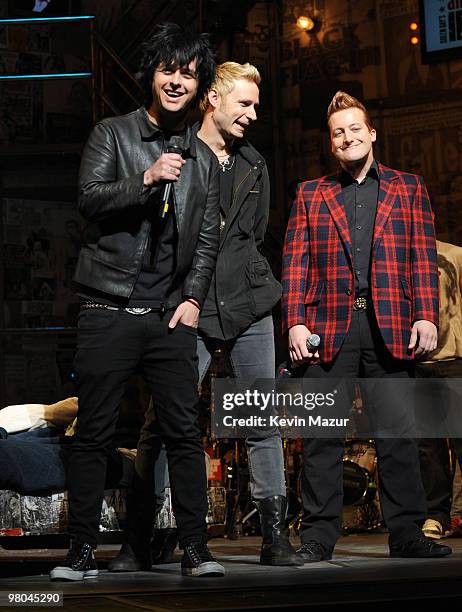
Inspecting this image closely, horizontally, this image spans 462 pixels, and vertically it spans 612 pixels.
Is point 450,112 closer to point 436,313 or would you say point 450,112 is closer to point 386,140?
point 386,140

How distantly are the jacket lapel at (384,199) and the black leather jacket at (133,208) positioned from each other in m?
0.72

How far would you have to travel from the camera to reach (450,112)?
960 centimetres

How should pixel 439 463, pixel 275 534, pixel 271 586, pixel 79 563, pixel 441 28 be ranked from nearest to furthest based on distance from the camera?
1. pixel 271 586
2. pixel 79 563
3. pixel 275 534
4. pixel 439 463
5. pixel 441 28

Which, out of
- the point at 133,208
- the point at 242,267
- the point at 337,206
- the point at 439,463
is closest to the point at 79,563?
the point at 133,208

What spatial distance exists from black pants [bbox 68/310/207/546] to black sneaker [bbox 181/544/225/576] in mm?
29

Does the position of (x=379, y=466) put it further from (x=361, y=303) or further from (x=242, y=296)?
(x=242, y=296)

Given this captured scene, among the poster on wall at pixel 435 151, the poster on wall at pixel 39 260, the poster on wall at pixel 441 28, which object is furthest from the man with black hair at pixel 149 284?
the poster on wall at pixel 441 28

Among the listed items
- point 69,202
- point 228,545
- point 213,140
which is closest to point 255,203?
→ point 213,140

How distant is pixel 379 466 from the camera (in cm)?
376

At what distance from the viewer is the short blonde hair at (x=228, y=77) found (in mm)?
3598

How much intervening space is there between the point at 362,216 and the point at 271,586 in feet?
5.22

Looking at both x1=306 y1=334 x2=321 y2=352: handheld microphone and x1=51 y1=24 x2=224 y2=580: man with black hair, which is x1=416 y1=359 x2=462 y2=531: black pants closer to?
x1=306 y1=334 x2=321 y2=352: handheld microphone

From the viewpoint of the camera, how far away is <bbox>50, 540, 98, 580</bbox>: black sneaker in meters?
2.95

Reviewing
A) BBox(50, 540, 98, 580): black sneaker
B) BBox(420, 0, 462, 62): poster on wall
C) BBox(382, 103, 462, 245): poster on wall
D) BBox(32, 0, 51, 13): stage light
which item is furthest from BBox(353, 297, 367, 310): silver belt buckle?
BBox(420, 0, 462, 62): poster on wall
